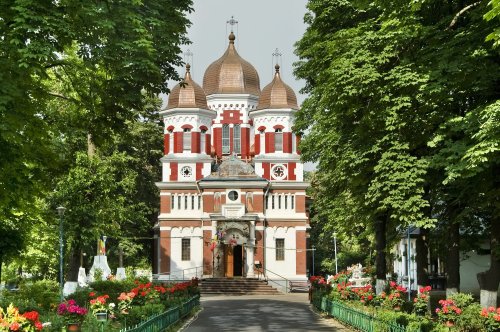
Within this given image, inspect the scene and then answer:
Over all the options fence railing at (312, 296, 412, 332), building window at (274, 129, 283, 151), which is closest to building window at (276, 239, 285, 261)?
building window at (274, 129, 283, 151)

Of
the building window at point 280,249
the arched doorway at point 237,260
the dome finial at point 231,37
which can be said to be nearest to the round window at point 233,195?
the arched doorway at point 237,260

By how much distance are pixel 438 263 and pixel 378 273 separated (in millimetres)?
16789

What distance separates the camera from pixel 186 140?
204 feet

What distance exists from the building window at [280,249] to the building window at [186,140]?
33.6 feet

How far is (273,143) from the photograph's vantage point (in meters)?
62.1

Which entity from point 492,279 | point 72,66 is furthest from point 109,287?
point 492,279

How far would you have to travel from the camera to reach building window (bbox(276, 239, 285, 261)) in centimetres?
6041

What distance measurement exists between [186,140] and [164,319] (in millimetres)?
40229

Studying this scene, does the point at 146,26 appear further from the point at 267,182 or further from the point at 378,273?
the point at 267,182

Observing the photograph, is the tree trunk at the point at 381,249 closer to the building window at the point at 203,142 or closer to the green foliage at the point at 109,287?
the green foliage at the point at 109,287

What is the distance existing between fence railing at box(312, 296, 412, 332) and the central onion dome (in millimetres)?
37299

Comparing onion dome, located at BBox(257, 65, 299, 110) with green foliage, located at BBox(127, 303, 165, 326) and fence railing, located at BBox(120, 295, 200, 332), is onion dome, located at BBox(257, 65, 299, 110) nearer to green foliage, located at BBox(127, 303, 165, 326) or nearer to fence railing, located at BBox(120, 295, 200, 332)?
fence railing, located at BBox(120, 295, 200, 332)

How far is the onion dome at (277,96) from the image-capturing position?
208 feet

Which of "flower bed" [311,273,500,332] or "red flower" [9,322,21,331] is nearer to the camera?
"red flower" [9,322,21,331]
